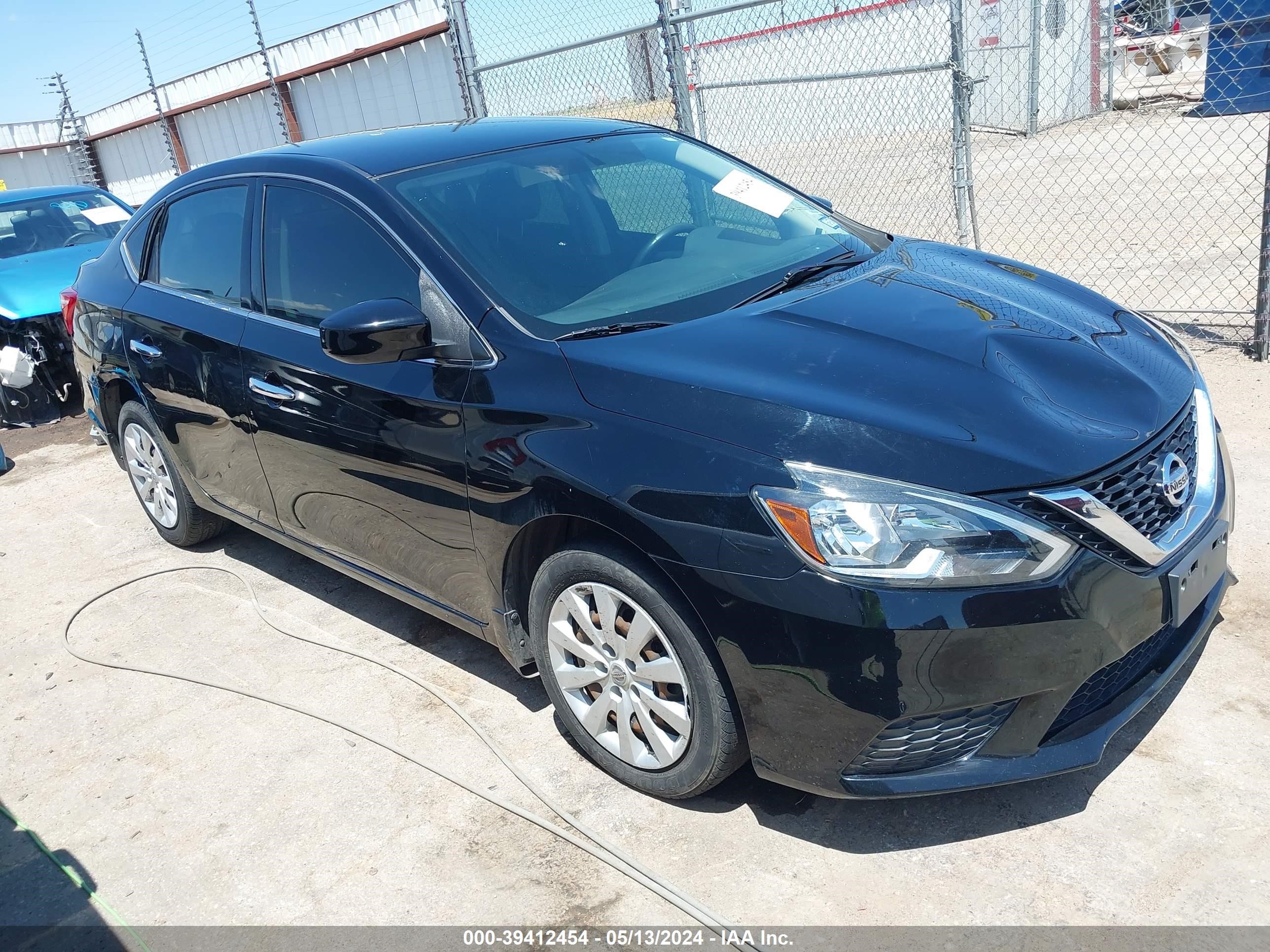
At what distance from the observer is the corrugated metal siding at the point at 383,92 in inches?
549

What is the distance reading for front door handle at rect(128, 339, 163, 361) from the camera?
4.42 m

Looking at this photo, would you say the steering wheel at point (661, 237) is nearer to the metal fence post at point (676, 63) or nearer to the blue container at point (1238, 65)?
the metal fence post at point (676, 63)

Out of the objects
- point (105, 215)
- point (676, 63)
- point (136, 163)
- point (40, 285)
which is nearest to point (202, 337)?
point (676, 63)

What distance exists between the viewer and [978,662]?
230 centimetres

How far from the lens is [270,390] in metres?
3.71

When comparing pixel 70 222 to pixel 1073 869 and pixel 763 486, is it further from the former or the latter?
pixel 1073 869

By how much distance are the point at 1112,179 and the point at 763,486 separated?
10.3m

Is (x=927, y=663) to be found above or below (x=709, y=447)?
below

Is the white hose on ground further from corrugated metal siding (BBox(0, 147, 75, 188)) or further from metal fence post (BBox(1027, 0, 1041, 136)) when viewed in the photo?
corrugated metal siding (BBox(0, 147, 75, 188))

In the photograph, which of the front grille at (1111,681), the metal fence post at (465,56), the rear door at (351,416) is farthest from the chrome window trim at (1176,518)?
the metal fence post at (465,56)

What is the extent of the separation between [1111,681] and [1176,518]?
Answer: 1.36 feet

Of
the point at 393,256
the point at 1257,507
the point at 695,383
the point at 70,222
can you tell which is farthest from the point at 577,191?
the point at 70,222

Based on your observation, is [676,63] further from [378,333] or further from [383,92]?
[383,92]

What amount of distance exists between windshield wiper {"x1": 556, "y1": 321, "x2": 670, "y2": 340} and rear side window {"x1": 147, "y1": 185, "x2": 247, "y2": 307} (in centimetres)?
161
